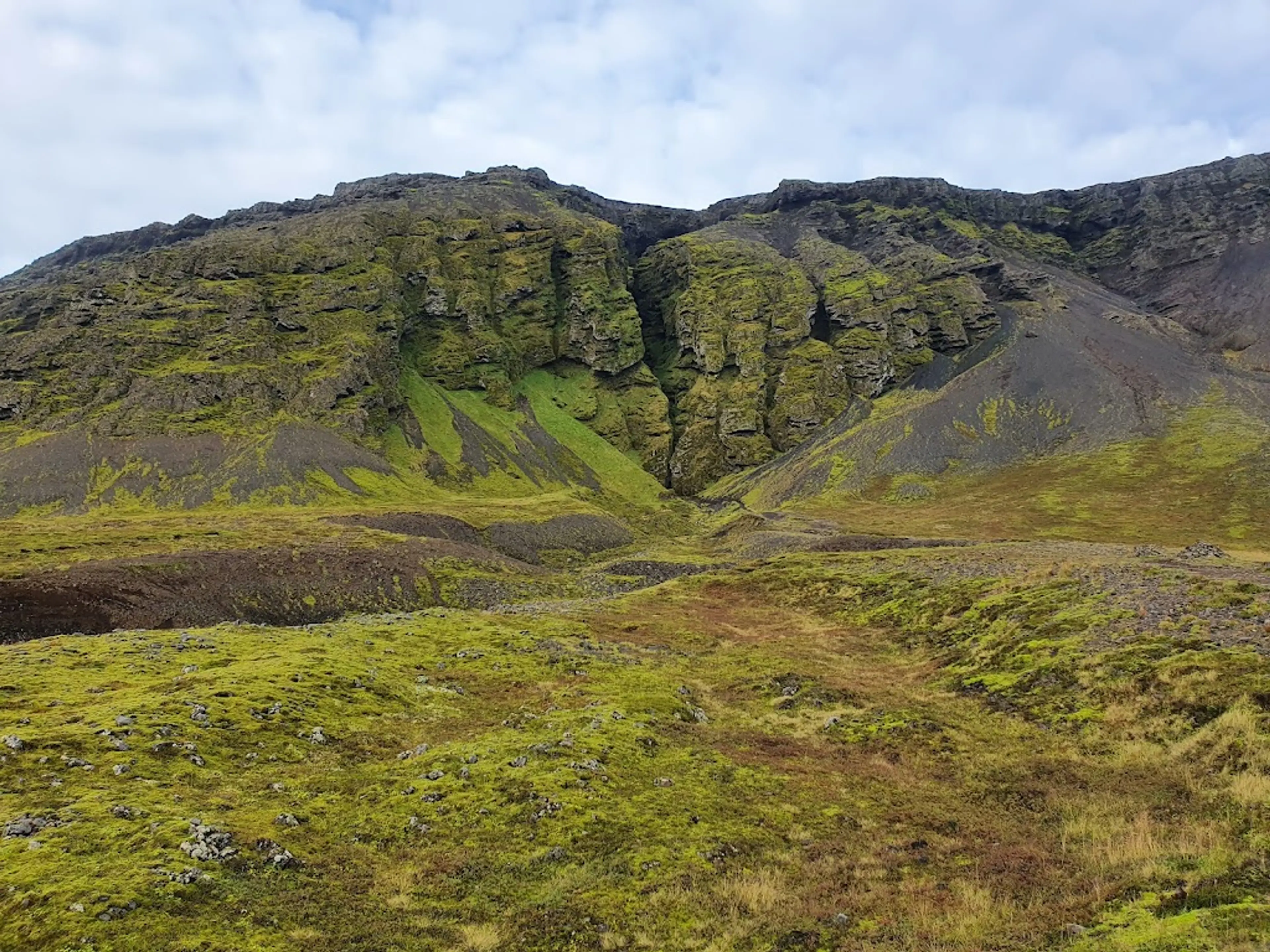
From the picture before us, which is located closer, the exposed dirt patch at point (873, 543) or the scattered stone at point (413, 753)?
the scattered stone at point (413, 753)

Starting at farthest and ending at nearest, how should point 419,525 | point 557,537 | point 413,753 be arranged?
point 557,537 < point 419,525 < point 413,753

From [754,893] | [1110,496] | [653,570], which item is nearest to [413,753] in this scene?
[754,893]

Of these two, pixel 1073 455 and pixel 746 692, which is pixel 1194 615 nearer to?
pixel 746 692

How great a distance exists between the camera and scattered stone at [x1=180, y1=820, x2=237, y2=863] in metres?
15.0

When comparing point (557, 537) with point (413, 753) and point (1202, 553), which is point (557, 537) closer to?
point (1202, 553)

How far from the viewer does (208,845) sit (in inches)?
606

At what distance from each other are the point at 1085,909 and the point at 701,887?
778 cm

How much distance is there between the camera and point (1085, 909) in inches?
488

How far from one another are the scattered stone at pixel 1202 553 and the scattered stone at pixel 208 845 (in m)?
63.4

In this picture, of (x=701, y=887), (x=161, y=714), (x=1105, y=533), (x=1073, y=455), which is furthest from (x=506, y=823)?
(x=1073, y=455)

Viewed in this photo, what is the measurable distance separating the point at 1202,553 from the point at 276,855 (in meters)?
71.6

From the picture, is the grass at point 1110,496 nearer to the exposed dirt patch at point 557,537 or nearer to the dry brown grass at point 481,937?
the exposed dirt patch at point 557,537

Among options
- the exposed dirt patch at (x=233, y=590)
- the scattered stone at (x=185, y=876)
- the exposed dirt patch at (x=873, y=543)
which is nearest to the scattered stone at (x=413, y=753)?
the scattered stone at (x=185, y=876)

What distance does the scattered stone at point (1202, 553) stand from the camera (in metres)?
54.0
